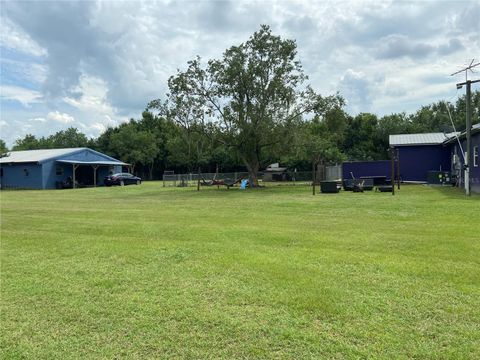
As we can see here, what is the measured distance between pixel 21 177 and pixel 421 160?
1282 inches

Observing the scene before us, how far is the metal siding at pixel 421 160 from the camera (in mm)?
27641

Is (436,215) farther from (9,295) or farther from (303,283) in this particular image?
(9,295)

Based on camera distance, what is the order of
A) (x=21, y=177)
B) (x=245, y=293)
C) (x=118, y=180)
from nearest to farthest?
(x=245, y=293)
(x=21, y=177)
(x=118, y=180)

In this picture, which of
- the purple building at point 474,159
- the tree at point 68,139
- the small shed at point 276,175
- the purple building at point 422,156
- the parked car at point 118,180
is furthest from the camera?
the tree at point 68,139

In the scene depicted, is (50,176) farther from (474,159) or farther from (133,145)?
(474,159)

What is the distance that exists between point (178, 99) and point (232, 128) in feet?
14.3

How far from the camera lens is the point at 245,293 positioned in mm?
4457

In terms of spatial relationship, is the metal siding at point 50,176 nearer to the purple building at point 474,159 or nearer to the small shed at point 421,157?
the small shed at point 421,157

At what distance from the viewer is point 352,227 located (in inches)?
345

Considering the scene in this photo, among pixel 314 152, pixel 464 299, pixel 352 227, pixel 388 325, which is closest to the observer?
pixel 388 325

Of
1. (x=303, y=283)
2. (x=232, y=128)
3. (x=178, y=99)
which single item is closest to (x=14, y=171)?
(x=178, y=99)

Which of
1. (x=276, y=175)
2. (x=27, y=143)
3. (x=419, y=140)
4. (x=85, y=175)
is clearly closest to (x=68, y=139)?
(x=27, y=143)

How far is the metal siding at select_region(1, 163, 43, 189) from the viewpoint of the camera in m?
34.6

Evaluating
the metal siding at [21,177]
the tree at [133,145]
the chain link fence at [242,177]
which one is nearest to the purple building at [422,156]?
the chain link fence at [242,177]
